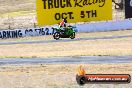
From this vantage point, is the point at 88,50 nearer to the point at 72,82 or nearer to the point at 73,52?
the point at 73,52

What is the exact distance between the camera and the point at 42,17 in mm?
43031

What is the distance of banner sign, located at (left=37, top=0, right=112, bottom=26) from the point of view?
43062 mm

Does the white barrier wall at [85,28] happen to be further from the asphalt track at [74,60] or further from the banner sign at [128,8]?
the asphalt track at [74,60]

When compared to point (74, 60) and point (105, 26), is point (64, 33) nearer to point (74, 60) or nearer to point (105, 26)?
point (105, 26)

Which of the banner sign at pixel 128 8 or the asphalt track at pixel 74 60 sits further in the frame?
the banner sign at pixel 128 8

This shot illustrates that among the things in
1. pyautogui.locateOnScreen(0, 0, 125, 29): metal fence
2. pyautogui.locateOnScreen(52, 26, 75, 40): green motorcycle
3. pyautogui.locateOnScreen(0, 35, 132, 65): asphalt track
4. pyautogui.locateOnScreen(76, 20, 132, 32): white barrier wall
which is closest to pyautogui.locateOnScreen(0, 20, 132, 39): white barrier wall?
pyautogui.locateOnScreen(76, 20, 132, 32): white barrier wall

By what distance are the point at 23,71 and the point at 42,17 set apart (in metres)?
20.1

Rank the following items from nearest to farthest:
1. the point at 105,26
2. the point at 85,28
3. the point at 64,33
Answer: the point at 64,33 < the point at 85,28 < the point at 105,26

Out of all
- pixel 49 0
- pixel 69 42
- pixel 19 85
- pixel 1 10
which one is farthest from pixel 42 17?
pixel 1 10

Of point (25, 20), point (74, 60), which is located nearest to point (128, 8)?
point (25, 20)

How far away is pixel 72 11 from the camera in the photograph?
4359 centimetres

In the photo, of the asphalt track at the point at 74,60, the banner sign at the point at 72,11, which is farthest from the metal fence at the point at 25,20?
the asphalt track at the point at 74,60

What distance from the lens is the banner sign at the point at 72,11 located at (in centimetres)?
4306

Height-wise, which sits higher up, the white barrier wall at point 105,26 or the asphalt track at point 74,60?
the white barrier wall at point 105,26
